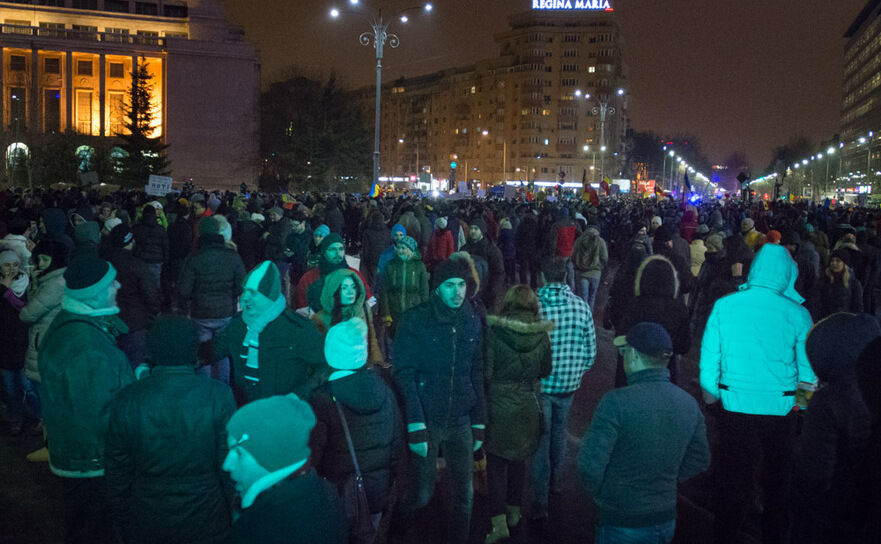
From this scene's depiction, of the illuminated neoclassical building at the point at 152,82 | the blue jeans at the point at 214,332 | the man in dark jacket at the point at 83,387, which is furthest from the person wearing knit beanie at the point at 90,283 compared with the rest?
the illuminated neoclassical building at the point at 152,82

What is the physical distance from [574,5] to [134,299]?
5570 inches

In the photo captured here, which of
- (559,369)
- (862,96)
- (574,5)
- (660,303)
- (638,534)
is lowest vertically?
(638,534)

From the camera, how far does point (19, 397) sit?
708cm

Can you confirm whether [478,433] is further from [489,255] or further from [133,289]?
[489,255]

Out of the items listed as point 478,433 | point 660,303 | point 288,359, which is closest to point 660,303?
point 660,303

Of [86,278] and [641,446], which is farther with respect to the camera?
[86,278]

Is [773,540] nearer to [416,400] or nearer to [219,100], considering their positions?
[416,400]

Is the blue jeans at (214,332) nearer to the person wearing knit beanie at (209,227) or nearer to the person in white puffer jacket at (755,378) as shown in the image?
the person wearing knit beanie at (209,227)

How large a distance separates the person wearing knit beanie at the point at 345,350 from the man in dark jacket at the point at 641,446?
47.4 inches

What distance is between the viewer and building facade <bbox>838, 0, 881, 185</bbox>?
11056 centimetres

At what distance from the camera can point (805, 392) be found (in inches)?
195

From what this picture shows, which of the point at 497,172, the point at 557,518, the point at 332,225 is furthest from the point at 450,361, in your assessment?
the point at 497,172

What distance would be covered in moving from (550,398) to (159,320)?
2868 millimetres

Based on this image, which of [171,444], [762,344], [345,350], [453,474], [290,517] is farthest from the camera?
[453,474]
